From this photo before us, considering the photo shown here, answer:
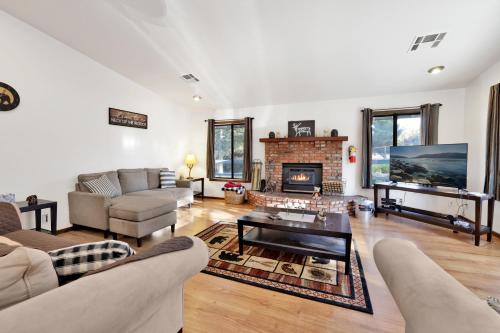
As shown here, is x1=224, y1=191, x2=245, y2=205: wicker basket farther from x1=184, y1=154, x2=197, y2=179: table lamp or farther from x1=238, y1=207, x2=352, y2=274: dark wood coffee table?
x1=238, y1=207, x2=352, y2=274: dark wood coffee table

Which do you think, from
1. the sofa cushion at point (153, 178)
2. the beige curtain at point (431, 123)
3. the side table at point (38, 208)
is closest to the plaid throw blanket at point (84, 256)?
the side table at point (38, 208)

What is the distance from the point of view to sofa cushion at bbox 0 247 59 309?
2.09ft

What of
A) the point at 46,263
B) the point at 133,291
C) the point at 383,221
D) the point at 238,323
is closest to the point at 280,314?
the point at 238,323

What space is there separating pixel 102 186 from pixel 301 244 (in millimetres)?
3128

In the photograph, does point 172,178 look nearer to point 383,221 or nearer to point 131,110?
point 131,110

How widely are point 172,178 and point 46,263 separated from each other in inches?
160

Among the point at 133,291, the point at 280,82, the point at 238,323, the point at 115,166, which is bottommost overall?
the point at 238,323

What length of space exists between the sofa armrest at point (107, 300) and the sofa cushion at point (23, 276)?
0.46 feet

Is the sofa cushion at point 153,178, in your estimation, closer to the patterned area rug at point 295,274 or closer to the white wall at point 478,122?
the patterned area rug at point 295,274

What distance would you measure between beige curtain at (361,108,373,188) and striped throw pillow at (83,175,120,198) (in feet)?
15.7

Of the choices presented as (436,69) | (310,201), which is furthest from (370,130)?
(310,201)

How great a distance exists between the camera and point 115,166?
13.3 ft

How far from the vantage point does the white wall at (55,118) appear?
2.71m

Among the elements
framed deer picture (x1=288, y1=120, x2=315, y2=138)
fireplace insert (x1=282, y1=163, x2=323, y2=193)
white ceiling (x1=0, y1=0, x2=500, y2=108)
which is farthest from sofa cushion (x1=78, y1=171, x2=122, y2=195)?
framed deer picture (x1=288, y1=120, x2=315, y2=138)
